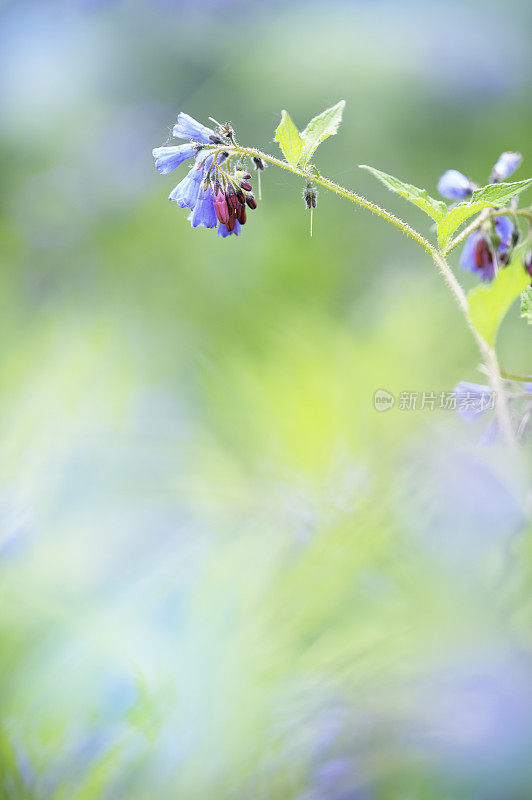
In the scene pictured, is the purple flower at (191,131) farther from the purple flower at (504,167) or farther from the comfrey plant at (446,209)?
the purple flower at (504,167)

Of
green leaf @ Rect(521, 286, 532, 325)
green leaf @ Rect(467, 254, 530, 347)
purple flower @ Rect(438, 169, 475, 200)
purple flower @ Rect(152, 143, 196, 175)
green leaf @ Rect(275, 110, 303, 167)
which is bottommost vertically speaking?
green leaf @ Rect(467, 254, 530, 347)

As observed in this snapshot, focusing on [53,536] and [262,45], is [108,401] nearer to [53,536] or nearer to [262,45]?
[53,536]

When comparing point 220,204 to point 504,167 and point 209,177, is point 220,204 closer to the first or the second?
point 209,177

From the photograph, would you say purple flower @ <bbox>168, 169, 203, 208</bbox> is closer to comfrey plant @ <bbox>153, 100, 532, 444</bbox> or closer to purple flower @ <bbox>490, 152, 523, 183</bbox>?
comfrey plant @ <bbox>153, 100, 532, 444</bbox>

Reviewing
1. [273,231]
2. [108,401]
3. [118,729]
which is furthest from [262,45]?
[118,729]

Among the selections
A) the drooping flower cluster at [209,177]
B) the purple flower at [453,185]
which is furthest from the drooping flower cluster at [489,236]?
the drooping flower cluster at [209,177]

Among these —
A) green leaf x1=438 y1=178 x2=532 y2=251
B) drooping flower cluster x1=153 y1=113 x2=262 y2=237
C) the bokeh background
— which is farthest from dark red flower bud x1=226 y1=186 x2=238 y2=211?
the bokeh background
